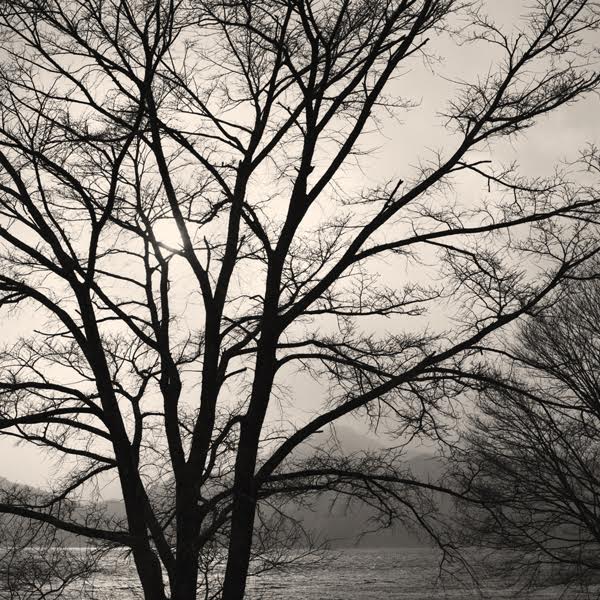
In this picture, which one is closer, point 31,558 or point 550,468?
point 31,558

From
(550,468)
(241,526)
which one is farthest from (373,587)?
(241,526)

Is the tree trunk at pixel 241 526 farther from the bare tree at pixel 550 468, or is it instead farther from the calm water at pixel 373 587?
Result: the calm water at pixel 373 587

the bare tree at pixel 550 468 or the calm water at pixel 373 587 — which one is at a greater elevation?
the bare tree at pixel 550 468

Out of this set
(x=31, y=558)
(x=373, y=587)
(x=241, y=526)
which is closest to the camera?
(x=241, y=526)

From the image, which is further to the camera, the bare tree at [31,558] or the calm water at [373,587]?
the calm water at [373,587]

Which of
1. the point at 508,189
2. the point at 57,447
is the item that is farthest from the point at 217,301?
the point at 508,189

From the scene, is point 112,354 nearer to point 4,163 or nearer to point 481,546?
point 4,163

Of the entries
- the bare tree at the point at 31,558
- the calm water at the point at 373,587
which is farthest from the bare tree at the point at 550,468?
the calm water at the point at 373,587

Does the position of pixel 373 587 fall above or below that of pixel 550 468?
below

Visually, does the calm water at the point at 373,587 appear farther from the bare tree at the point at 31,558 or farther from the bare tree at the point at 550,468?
the bare tree at the point at 31,558

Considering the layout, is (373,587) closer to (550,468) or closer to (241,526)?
(550,468)

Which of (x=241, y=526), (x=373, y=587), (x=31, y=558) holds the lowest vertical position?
(x=373, y=587)

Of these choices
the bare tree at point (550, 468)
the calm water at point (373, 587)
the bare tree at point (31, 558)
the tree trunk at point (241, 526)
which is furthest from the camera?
the calm water at point (373, 587)

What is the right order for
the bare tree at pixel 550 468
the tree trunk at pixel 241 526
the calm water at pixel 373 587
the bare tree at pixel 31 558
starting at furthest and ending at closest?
the calm water at pixel 373 587
the bare tree at pixel 550 468
the bare tree at pixel 31 558
the tree trunk at pixel 241 526
